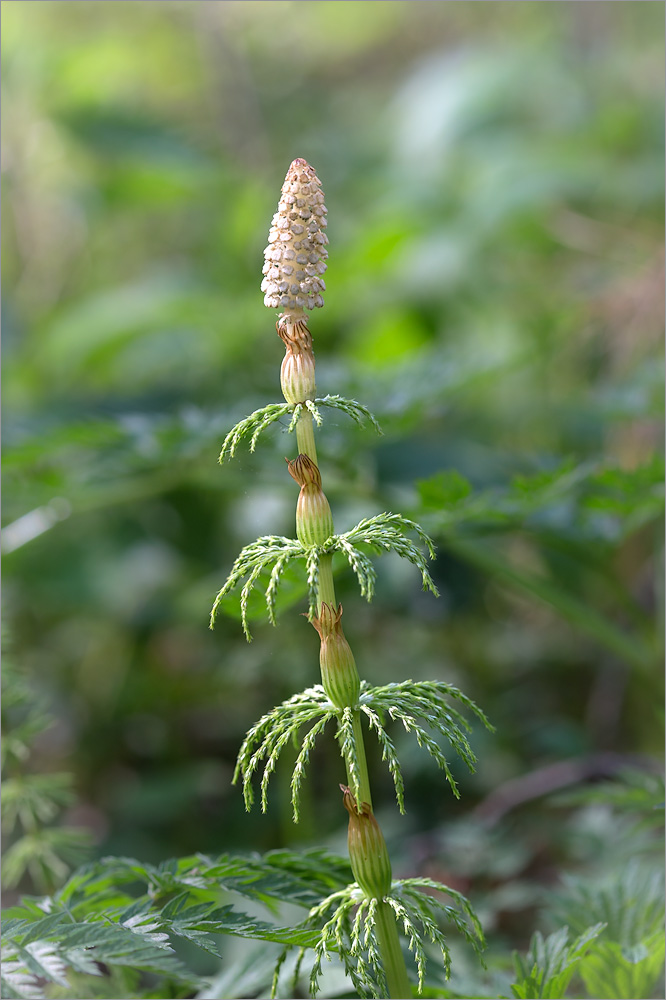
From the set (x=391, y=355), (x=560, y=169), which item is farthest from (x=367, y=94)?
(x=391, y=355)

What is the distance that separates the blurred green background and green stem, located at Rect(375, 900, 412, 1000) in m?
0.51

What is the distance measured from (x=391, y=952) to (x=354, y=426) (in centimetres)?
74

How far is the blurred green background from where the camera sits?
1.45 m

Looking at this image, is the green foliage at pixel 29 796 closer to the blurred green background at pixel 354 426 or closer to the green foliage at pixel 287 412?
the blurred green background at pixel 354 426

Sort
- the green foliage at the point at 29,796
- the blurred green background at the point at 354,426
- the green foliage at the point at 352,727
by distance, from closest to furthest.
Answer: the green foliage at the point at 352,727
the green foliage at the point at 29,796
the blurred green background at the point at 354,426

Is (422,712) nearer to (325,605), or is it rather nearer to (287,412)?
(325,605)

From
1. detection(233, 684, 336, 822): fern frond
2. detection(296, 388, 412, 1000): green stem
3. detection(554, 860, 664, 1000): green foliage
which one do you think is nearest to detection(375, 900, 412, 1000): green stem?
detection(296, 388, 412, 1000): green stem

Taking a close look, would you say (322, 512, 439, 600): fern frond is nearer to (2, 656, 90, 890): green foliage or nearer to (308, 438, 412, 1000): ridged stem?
(308, 438, 412, 1000): ridged stem

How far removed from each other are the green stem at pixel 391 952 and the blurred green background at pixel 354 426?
515 mm

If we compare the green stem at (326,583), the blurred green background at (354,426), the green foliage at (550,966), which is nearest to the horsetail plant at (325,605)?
the green stem at (326,583)

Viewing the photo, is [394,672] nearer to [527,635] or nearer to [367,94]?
[527,635]

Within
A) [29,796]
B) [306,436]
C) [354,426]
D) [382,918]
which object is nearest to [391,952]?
[382,918]

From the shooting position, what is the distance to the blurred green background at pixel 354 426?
145cm

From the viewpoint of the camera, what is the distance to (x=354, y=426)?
1.23 m
